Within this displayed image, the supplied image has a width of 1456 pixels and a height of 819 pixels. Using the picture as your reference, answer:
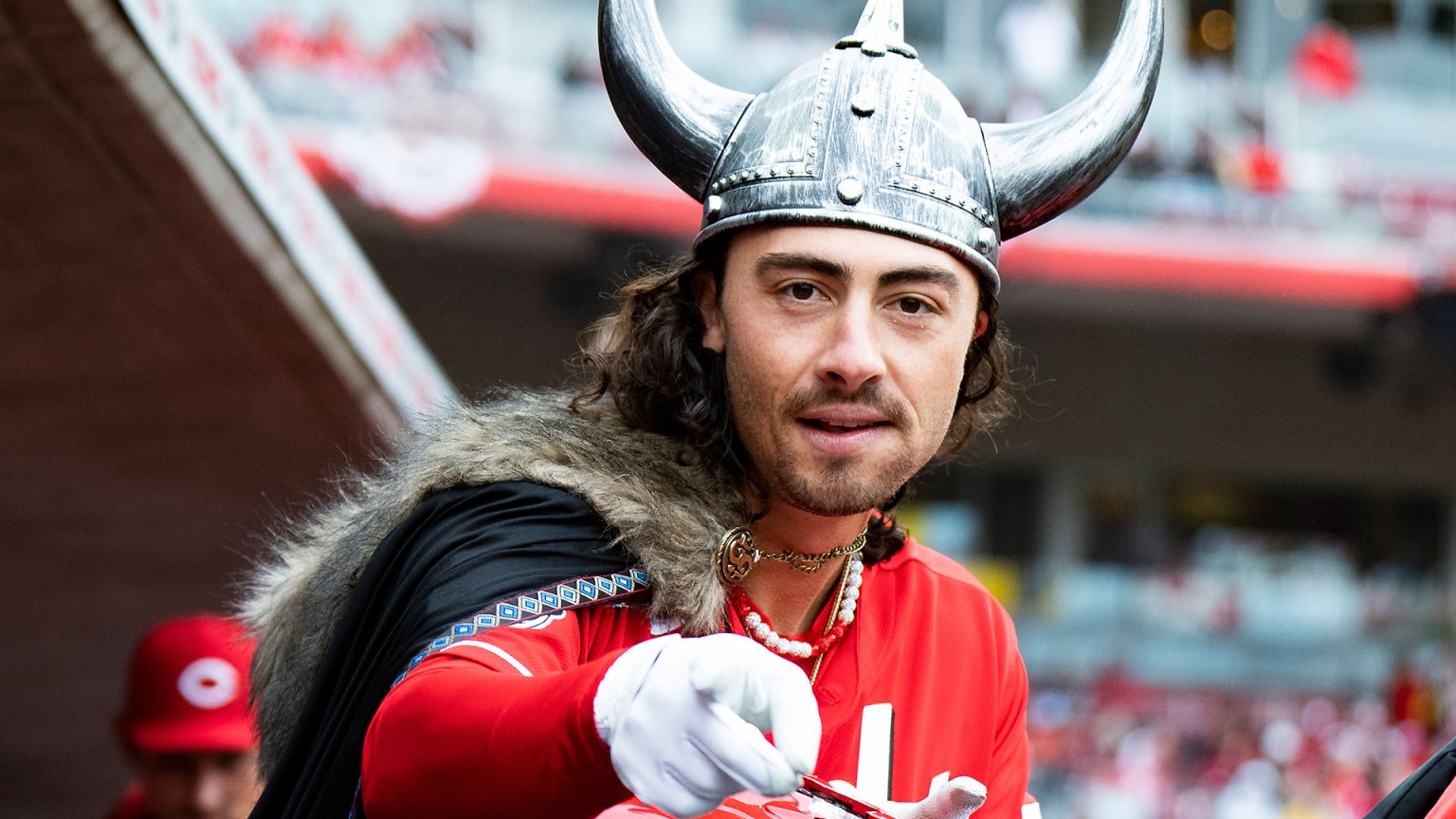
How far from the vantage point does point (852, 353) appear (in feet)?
6.20

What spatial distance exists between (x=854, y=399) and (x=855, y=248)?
0.59 ft

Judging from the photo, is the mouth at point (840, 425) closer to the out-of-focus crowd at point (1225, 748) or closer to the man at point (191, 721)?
the man at point (191, 721)

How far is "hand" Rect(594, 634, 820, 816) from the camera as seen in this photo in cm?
127

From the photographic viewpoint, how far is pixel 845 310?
6.29ft

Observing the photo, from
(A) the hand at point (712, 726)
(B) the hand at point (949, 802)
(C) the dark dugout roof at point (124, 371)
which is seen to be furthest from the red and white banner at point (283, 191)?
(A) the hand at point (712, 726)

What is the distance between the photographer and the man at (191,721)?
3367 millimetres

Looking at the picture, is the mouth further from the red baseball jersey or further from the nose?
the red baseball jersey

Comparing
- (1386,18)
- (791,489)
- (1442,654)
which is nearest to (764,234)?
(791,489)

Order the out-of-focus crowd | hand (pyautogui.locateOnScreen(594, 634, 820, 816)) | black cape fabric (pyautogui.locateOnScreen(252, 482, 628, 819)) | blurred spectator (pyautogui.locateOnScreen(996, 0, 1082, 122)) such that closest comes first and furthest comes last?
1. hand (pyautogui.locateOnScreen(594, 634, 820, 816))
2. black cape fabric (pyautogui.locateOnScreen(252, 482, 628, 819))
3. the out-of-focus crowd
4. blurred spectator (pyautogui.locateOnScreen(996, 0, 1082, 122))

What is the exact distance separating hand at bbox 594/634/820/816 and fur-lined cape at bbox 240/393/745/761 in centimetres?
57

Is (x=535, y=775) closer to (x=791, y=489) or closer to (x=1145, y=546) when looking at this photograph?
(x=791, y=489)

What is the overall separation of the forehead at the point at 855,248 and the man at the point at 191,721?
188 centimetres

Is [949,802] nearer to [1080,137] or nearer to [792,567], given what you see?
[792,567]

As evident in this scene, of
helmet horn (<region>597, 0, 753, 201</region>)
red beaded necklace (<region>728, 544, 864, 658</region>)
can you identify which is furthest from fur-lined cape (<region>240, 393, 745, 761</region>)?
helmet horn (<region>597, 0, 753, 201</region>)
